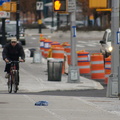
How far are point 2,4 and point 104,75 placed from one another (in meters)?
9.90

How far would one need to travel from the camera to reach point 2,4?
3303cm

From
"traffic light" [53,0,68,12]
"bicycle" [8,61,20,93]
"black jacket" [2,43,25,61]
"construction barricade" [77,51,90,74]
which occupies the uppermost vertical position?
"traffic light" [53,0,68,12]

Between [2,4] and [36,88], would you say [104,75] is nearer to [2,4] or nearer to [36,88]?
[36,88]

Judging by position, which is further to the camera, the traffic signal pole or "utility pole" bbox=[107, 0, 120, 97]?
the traffic signal pole

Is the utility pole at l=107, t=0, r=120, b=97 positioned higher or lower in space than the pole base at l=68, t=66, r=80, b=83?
higher

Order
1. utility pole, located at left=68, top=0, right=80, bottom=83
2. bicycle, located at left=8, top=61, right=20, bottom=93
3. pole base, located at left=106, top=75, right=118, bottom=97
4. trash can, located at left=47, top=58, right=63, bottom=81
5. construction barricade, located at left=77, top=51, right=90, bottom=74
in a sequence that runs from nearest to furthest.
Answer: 1. pole base, located at left=106, top=75, right=118, bottom=97
2. bicycle, located at left=8, top=61, right=20, bottom=93
3. utility pole, located at left=68, top=0, right=80, bottom=83
4. trash can, located at left=47, top=58, right=63, bottom=81
5. construction barricade, located at left=77, top=51, right=90, bottom=74

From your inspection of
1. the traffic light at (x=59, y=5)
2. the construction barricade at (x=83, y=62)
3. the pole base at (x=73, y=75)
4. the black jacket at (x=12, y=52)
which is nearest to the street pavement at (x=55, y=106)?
the pole base at (x=73, y=75)

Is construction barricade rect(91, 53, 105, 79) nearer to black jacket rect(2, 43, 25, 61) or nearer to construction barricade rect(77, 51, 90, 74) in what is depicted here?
construction barricade rect(77, 51, 90, 74)

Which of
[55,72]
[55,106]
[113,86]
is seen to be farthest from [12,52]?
[55,72]

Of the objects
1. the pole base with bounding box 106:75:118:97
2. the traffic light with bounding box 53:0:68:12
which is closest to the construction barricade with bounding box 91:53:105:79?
the traffic light with bounding box 53:0:68:12

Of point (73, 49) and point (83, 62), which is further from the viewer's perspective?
point (83, 62)

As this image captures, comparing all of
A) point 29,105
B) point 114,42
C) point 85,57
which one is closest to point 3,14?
point 85,57

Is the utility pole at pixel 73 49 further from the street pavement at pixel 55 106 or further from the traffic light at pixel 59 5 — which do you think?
the traffic light at pixel 59 5

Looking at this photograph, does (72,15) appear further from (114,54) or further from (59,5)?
(114,54)
